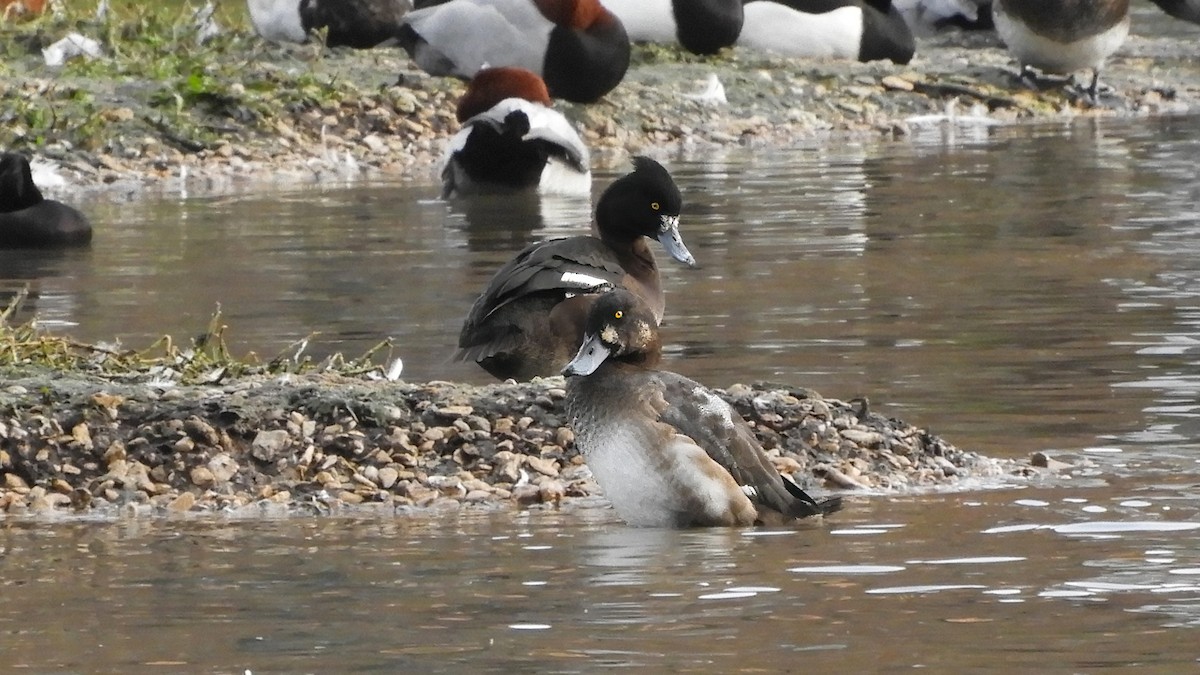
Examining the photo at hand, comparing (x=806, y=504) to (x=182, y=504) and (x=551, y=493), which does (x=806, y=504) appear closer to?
(x=551, y=493)

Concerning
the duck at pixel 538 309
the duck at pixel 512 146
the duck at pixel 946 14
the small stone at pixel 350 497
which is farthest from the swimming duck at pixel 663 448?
the duck at pixel 946 14

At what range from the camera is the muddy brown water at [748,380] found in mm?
5664

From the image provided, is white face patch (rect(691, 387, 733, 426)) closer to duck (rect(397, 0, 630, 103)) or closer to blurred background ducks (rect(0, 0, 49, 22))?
duck (rect(397, 0, 630, 103))

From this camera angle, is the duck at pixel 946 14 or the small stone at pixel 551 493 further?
the duck at pixel 946 14

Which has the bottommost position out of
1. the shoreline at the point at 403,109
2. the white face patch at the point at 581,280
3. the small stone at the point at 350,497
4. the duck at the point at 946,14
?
the shoreline at the point at 403,109

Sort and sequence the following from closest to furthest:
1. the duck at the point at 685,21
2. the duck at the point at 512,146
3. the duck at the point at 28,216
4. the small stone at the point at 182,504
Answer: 1. the small stone at the point at 182,504
2. the duck at the point at 28,216
3. the duck at the point at 512,146
4. the duck at the point at 685,21

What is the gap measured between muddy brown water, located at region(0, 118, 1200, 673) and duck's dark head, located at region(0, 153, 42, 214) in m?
0.54

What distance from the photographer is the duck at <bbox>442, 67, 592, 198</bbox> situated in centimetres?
1800

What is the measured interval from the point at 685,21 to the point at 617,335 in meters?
17.6

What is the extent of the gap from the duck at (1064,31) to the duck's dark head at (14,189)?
436 inches

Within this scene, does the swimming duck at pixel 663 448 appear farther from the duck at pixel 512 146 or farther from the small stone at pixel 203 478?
the duck at pixel 512 146

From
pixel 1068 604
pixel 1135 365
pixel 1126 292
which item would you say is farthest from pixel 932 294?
pixel 1068 604

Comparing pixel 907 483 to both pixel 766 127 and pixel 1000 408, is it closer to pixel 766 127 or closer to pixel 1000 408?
pixel 1000 408

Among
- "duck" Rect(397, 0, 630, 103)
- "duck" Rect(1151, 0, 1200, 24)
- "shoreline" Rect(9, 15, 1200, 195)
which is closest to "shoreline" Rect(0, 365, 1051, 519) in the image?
"shoreline" Rect(9, 15, 1200, 195)
